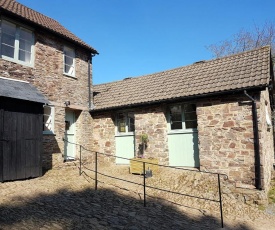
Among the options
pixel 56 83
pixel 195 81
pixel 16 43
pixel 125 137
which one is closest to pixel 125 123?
pixel 125 137

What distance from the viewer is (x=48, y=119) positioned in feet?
33.5

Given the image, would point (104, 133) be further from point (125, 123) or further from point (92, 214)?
point (92, 214)

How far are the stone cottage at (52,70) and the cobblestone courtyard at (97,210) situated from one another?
2.77 meters

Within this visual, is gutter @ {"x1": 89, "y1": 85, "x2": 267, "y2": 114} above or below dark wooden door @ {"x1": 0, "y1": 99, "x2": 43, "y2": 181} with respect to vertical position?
above

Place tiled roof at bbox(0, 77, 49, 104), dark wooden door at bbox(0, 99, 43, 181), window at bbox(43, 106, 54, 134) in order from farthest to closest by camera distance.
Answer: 1. window at bbox(43, 106, 54, 134)
2. tiled roof at bbox(0, 77, 49, 104)
3. dark wooden door at bbox(0, 99, 43, 181)

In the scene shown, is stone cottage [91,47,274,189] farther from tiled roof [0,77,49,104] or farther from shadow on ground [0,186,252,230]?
tiled roof [0,77,49,104]

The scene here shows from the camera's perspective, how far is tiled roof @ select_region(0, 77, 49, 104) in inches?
302

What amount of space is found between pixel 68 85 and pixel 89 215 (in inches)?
281

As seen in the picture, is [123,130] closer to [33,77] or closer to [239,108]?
[33,77]

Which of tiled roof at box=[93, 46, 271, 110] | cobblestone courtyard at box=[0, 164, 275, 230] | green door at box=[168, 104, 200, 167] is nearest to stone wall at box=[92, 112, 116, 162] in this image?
tiled roof at box=[93, 46, 271, 110]

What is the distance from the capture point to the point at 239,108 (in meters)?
8.41

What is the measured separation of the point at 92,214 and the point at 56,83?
6769mm

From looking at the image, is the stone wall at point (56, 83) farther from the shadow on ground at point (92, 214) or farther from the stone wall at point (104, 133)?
the shadow on ground at point (92, 214)

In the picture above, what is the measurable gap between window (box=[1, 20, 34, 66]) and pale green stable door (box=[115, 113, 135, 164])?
15.5 ft
